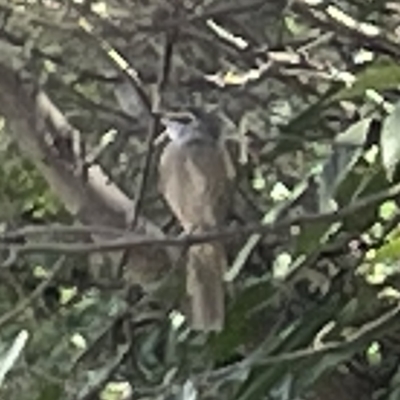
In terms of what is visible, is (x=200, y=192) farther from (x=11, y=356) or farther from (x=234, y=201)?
(x=11, y=356)

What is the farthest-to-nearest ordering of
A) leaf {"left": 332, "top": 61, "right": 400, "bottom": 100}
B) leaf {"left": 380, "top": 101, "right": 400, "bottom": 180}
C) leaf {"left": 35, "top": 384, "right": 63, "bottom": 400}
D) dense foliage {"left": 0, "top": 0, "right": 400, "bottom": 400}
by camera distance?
leaf {"left": 35, "top": 384, "right": 63, "bottom": 400} → dense foliage {"left": 0, "top": 0, "right": 400, "bottom": 400} → leaf {"left": 332, "top": 61, "right": 400, "bottom": 100} → leaf {"left": 380, "top": 101, "right": 400, "bottom": 180}

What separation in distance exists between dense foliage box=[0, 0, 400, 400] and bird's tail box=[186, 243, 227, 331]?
2 centimetres

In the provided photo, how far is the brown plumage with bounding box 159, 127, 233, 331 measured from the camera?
130cm

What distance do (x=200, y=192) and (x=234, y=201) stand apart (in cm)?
6

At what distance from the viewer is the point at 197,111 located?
4.55 ft

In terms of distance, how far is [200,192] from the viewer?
4.49ft

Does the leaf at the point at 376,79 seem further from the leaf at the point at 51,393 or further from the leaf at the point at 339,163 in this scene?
the leaf at the point at 51,393

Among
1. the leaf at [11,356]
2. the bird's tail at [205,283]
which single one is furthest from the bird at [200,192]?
the leaf at [11,356]

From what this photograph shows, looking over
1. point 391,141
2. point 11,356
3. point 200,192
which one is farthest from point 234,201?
point 391,141

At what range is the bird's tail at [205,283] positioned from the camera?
129 cm

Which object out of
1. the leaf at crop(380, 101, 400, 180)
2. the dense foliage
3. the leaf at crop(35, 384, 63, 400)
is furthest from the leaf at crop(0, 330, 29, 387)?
the leaf at crop(380, 101, 400, 180)

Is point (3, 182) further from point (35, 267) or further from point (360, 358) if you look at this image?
point (360, 358)

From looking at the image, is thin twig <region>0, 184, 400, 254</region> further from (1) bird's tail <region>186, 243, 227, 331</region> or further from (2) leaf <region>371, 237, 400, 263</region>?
(1) bird's tail <region>186, 243, 227, 331</region>

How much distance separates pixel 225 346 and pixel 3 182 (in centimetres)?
62
